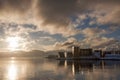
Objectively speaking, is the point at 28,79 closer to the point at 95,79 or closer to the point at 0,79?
the point at 0,79

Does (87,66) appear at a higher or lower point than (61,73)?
lower

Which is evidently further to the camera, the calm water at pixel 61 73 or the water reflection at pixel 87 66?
the water reflection at pixel 87 66

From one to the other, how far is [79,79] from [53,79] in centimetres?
636

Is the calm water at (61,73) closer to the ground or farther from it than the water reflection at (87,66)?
farther from it

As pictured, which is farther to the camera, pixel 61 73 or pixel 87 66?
pixel 87 66

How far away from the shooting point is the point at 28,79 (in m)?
50.3

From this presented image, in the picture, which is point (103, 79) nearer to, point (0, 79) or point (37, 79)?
point (37, 79)

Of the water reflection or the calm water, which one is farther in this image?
the water reflection

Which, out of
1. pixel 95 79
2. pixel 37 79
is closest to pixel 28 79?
pixel 37 79

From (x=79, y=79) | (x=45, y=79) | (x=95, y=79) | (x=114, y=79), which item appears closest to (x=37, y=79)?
(x=45, y=79)

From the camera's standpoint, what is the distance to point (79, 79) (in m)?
50.3

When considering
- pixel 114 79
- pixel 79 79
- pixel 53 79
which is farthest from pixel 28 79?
pixel 114 79

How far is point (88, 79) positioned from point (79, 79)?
87.2 inches

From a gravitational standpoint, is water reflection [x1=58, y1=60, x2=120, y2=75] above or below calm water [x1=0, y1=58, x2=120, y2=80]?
below
